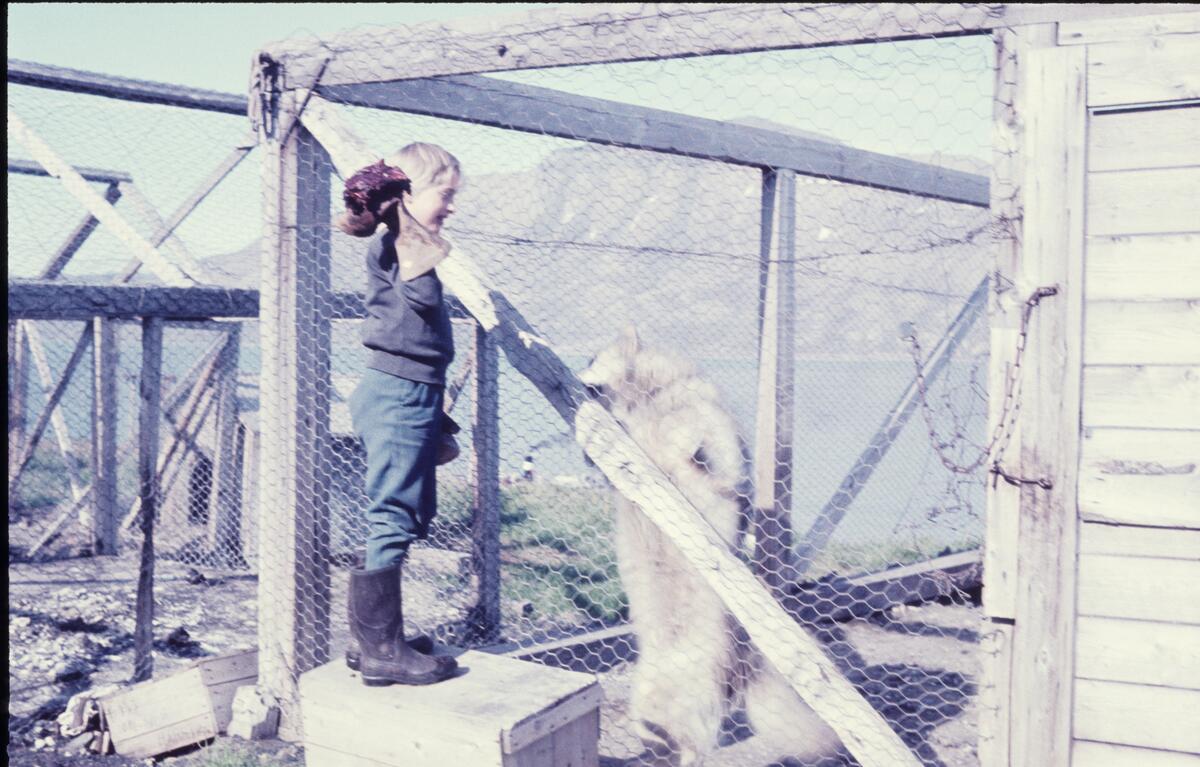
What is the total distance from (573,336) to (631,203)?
779 mm

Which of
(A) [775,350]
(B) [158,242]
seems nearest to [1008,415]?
(A) [775,350]

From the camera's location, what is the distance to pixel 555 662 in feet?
14.9

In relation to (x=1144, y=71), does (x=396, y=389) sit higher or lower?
lower

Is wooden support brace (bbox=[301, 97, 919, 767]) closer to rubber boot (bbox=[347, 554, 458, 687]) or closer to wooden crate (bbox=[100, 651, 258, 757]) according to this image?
rubber boot (bbox=[347, 554, 458, 687])

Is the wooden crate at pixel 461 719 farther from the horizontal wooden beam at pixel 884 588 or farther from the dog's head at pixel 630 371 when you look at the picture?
the horizontal wooden beam at pixel 884 588

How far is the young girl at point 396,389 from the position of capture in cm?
301

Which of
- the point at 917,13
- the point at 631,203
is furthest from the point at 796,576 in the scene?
the point at 917,13

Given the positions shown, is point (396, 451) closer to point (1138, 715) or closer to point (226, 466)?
point (1138, 715)

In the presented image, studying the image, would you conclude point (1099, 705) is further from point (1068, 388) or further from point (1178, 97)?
point (1178, 97)

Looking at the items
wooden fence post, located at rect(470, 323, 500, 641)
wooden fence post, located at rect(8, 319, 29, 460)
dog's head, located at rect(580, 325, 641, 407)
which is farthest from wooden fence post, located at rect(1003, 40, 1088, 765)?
wooden fence post, located at rect(8, 319, 29, 460)

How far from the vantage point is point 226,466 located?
7.32 m

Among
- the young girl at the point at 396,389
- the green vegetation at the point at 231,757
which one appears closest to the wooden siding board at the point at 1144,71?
the young girl at the point at 396,389

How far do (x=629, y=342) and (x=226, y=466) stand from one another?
169 inches

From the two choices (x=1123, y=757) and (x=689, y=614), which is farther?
(x=689, y=614)
